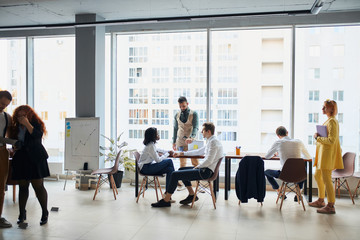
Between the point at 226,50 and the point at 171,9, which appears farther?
the point at 226,50

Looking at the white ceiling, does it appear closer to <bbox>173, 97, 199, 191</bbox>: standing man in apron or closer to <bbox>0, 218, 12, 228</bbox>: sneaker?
<bbox>173, 97, 199, 191</bbox>: standing man in apron

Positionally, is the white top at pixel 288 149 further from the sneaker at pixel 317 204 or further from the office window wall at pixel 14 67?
the office window wall at pixel 14 67

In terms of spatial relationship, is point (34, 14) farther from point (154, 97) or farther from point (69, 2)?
point (154, 97)

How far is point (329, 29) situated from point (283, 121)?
188 centimetres

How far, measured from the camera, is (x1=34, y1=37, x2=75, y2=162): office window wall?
7387 millimetres

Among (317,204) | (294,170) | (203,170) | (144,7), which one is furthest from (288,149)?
(144,7)

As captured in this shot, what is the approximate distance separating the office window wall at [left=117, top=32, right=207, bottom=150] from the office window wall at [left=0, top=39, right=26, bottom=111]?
2287mm

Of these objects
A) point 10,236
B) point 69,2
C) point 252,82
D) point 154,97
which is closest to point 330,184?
point 252,82

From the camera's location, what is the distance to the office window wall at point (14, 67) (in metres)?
7.63

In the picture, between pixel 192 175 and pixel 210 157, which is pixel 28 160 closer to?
pixel 192 175

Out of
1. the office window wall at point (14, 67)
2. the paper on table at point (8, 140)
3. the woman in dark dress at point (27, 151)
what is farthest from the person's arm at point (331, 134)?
the office window wall at point (14, 67)

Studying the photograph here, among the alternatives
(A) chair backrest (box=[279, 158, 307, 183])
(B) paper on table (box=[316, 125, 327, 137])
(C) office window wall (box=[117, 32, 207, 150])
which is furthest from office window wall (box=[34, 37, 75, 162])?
(B) paper on table (box=[316, 125, 327, 137])

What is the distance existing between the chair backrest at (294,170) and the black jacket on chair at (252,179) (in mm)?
335

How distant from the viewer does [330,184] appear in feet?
15.8
